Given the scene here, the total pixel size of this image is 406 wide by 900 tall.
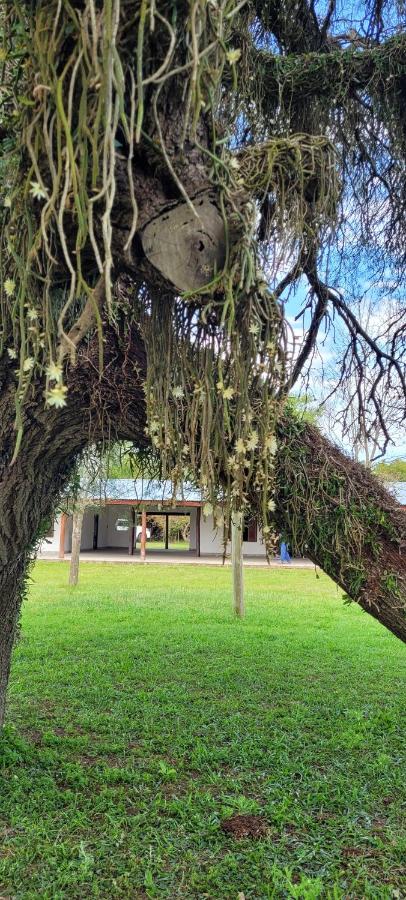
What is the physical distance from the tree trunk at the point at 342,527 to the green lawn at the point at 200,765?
1.14m

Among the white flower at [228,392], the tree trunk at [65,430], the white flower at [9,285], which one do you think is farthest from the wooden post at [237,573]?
the white flower at [9,285]

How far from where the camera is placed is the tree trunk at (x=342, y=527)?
2650mm

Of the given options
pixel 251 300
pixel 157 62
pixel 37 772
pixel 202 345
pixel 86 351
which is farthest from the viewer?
pixel 37 772

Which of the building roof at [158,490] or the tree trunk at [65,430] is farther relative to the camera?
the tree trunk at [65,430]

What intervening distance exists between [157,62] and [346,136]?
1.97 meters

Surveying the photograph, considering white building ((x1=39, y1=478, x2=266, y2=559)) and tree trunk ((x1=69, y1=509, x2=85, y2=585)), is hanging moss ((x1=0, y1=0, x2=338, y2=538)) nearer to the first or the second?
tree trunk ((x1=69, y1=509, x2=85, y2=585))

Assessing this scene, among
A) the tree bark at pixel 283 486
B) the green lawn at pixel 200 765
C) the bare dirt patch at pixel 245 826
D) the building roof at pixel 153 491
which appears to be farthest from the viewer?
the bare dirt patch at pixel 245 826

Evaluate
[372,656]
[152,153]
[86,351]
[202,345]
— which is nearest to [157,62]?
[152,153]

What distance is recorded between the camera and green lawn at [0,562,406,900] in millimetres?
2557

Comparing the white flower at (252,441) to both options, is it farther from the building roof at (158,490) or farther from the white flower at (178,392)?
the building roof at (158,490)

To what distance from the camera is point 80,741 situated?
155 inches

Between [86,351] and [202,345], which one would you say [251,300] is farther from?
[86,351]

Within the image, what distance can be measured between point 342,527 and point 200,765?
1.97 metres

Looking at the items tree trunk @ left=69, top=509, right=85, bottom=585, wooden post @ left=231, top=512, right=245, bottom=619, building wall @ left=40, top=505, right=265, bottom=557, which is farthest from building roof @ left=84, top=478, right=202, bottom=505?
building wall @ left=40, top=505, right=265, bottom=557
